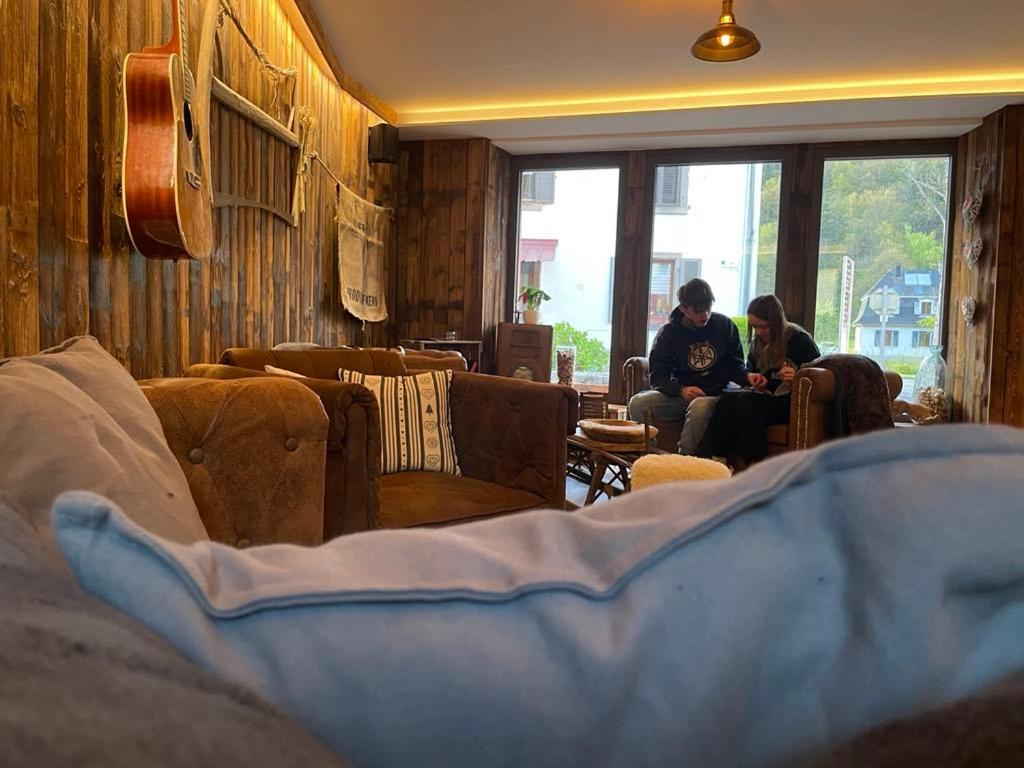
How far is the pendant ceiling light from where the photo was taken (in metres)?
3.23

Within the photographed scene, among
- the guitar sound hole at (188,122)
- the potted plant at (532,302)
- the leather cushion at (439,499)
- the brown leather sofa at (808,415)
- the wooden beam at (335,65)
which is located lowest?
the leather cushion at (439,499)

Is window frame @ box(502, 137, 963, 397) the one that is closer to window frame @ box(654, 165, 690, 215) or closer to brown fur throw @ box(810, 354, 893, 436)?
window frame @ box(654, 165, 690, 215)

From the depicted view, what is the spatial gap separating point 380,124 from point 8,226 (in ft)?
11.6

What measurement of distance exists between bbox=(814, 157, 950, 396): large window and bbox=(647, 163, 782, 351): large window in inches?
16.5

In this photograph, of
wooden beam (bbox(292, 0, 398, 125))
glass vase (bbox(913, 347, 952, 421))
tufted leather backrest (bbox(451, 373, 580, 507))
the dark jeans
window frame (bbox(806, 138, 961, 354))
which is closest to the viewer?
tufted leather backrest (bbox(451, 373, 580, 507))

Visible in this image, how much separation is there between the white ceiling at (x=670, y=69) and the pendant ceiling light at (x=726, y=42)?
0.31 metres

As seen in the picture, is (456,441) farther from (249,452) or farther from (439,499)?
(249,452)

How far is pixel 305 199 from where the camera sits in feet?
12.6

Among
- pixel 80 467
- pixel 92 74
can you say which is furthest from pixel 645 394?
pixel 80 467

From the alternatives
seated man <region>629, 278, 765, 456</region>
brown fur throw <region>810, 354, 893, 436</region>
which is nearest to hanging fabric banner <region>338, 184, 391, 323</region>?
seated man <region>629, 278, 765, 456</region>

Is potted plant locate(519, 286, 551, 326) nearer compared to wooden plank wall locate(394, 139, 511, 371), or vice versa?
wooden plank wall locate(394, 139, 511, 371)

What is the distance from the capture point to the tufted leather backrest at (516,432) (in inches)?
95.2

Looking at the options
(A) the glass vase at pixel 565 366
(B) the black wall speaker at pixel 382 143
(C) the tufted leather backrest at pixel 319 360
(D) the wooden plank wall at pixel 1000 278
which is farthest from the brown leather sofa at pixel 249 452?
(D) the wooden plank wall at pixel 1000 278

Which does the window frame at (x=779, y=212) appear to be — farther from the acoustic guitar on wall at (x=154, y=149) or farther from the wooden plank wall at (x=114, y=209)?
the acoustic guitar on wall at (x=154, y=149)
